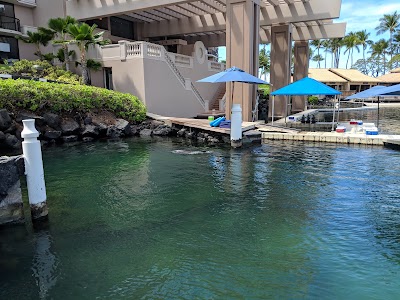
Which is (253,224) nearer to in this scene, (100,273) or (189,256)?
(189,256)

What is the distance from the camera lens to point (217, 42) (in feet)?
106

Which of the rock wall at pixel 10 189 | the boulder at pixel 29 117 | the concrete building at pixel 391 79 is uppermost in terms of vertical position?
the concrete building at pixel 391 79

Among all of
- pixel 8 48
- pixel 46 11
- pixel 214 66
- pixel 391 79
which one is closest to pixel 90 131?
pixel 8 48

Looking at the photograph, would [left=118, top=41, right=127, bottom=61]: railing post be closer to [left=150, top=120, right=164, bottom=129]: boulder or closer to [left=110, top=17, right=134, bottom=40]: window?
[left=150, top=120, right=164, bottom=129]: boulder

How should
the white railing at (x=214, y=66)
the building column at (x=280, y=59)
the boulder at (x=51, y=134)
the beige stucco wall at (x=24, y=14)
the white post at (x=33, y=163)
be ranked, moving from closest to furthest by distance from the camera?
the white post at (x=33, y=163), the boulder at (x=51, y=134), the building column at (x=280, y=59), the beige stucco wall at (x=24, y=14), the white railing at (x=214, y=66)

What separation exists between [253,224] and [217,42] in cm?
2859

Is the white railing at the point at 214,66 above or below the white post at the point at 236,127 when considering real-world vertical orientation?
above

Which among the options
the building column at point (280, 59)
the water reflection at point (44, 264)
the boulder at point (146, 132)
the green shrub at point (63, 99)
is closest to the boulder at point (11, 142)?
the green shrub at point (63, 99)

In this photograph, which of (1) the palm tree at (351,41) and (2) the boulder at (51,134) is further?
(1) the palm tree at (351,41)

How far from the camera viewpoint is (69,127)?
55.4 ft

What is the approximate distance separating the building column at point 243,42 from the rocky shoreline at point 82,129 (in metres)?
3.18

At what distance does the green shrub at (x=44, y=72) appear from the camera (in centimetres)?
2041

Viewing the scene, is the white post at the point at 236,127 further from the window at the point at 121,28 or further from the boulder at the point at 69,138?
the window at the point at 121,28

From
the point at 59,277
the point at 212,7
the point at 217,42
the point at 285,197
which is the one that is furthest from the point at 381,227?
the point at 217,42
